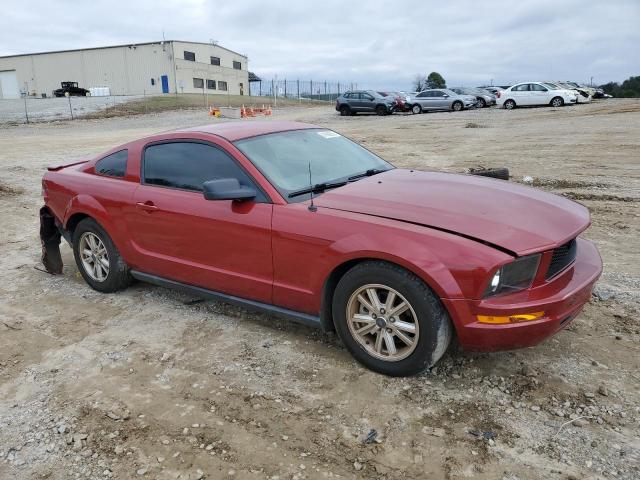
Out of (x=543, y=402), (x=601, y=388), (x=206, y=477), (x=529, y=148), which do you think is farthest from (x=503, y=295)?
(x=529, y=148)

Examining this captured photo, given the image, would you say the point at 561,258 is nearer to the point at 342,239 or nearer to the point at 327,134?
the point at 342,239

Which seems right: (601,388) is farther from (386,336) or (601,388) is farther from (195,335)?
(195,335)

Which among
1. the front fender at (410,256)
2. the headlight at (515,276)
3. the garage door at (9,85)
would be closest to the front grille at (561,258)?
the headlight at (515,276)

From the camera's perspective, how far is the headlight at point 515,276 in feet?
9.57

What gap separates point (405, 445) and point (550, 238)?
4.63ft

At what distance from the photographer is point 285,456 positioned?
2703 mm

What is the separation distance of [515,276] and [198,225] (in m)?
2.25

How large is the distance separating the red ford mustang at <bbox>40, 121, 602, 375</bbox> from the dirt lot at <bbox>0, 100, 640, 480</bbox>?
298 mm

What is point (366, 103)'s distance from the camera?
1228 inches

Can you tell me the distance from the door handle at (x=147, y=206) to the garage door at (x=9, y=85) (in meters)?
80.7

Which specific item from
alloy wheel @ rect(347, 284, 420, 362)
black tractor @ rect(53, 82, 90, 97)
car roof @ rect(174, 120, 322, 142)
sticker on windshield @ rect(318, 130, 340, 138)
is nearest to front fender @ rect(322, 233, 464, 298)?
alloy wheel @ rect(347, 284, 420, 362)

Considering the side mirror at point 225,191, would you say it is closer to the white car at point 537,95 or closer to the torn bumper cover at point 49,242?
the torn bumper cover at point 49,242

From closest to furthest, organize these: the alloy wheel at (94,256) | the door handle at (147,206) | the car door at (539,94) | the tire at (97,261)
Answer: the door handle at (147,206)
the tire at (97,261)
the alloy wheel at (94,256)
the car door at (539,94)

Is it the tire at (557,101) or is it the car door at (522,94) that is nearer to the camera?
the tire at (557,101)
